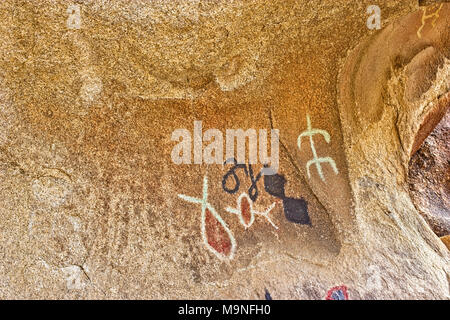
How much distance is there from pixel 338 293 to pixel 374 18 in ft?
4.25

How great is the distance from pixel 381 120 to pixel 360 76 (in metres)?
0.33

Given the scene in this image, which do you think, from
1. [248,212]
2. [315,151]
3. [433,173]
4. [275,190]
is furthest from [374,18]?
[433,173]

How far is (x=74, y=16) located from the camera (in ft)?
4.81

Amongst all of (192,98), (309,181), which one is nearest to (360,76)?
(309,181)

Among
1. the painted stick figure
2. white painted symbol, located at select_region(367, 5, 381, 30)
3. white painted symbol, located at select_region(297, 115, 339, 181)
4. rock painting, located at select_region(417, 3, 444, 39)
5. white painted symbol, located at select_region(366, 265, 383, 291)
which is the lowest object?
white painted symbol, located at select_region(366, 265, 383, 291)

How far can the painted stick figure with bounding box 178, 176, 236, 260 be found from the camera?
1646mm

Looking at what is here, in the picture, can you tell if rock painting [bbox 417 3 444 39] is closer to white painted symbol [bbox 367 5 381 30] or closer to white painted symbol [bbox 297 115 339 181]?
white painted symbol [bbox 367 5 381 30]

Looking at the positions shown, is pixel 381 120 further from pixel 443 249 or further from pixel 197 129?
pixel 197 129

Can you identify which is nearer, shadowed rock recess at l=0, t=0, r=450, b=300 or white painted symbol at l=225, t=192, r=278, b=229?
shadowed rock recess at l=0, t=0, r=450, b=300

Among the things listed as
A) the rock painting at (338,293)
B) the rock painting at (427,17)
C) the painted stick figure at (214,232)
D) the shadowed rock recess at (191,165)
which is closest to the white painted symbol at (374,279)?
the shadowed rock recess at (191,165)

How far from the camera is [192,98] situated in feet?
5.66

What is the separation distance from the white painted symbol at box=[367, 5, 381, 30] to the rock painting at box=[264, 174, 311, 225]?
2.86 ft

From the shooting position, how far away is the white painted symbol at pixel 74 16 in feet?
4.76

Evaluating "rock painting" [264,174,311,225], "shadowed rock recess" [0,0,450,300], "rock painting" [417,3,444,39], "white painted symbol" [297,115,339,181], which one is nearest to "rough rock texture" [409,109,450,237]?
"rock painting" [417,3,444,39]
